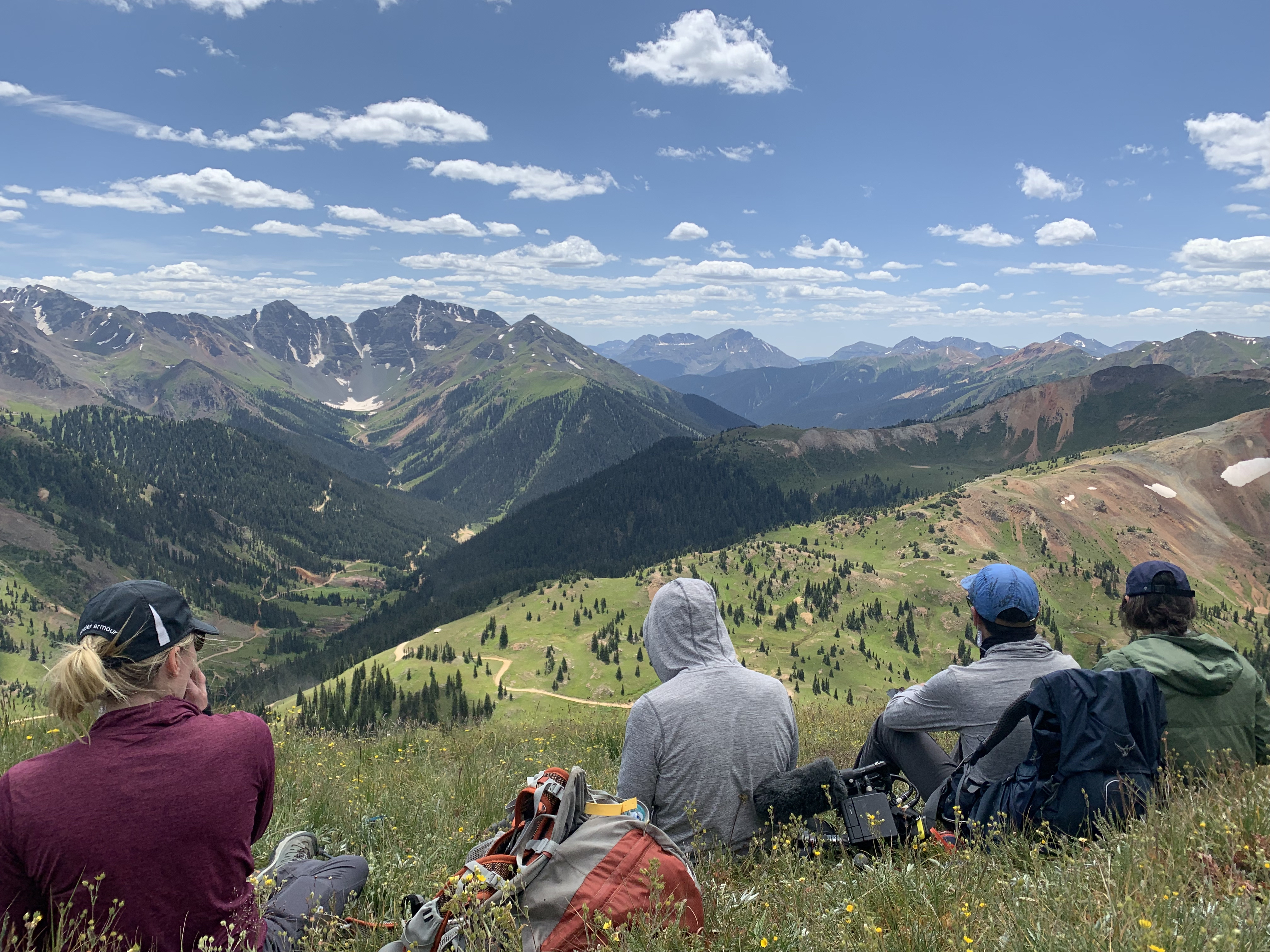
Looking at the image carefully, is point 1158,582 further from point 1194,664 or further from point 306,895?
point 306,895

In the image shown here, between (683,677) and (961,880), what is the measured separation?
253cm

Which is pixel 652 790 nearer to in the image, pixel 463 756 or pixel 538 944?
pixel 538 944

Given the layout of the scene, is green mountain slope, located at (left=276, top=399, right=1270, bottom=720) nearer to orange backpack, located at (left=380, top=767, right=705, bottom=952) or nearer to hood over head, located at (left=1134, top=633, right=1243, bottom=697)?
hood over head, located at (left=1134, top=633, right=1243, bottom=697)

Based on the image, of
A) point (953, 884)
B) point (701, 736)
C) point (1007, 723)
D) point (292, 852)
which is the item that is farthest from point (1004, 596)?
point (292, 852)

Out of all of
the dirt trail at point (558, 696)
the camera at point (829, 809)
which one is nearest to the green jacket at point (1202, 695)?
the camera at point (829, 809)

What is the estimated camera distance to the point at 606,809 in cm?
455

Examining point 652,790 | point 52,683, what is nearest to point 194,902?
point 52,683

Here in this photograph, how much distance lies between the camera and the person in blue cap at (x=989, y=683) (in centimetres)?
664

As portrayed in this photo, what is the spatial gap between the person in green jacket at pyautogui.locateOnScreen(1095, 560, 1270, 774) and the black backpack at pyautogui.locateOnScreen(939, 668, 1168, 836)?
0.83m

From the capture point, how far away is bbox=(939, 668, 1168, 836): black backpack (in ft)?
17.7

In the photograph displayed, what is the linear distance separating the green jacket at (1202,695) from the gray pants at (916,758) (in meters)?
1.91

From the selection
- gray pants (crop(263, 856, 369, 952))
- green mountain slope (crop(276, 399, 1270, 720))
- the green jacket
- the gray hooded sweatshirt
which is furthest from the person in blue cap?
green mountain slope (crop(276, 399, 1270, 720))

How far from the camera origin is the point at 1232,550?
167 metres

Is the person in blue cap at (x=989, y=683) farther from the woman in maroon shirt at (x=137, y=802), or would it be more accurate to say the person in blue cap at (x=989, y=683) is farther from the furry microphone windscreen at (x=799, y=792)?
the woman in maroon shirt at (x=137, y=802)
